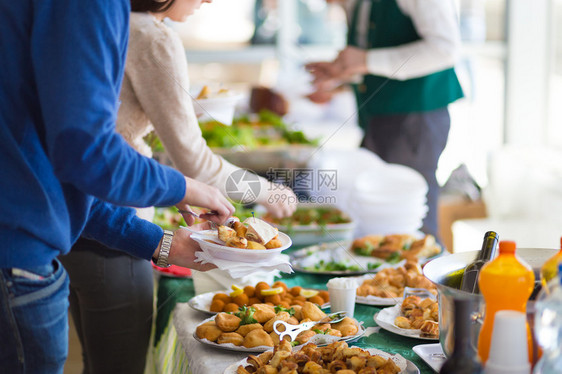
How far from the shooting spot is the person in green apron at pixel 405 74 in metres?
2.09

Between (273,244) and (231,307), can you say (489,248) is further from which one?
(231,307)

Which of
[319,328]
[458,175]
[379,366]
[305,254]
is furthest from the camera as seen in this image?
[458,175]

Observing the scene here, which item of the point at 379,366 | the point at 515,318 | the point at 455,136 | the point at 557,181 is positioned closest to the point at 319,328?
the point at 379,366

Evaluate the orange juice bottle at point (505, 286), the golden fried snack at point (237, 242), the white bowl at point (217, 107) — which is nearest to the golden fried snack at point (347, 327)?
the golden fried snack at point (237, 242)

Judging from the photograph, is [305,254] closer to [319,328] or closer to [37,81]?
[319,328]

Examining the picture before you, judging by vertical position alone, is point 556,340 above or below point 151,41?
below

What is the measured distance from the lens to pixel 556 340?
716mm

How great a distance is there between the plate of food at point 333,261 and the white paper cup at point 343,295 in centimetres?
32

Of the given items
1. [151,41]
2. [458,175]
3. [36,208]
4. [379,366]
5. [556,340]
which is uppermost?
[151,41]

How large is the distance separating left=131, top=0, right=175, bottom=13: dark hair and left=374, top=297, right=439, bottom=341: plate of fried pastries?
66cm

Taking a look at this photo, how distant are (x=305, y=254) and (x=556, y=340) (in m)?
1.03

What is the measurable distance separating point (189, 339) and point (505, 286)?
58cm

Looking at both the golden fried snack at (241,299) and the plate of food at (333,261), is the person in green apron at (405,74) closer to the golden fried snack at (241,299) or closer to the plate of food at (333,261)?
the plate of food at (333,261)

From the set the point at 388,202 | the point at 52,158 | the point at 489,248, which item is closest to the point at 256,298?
the point at 489,248
